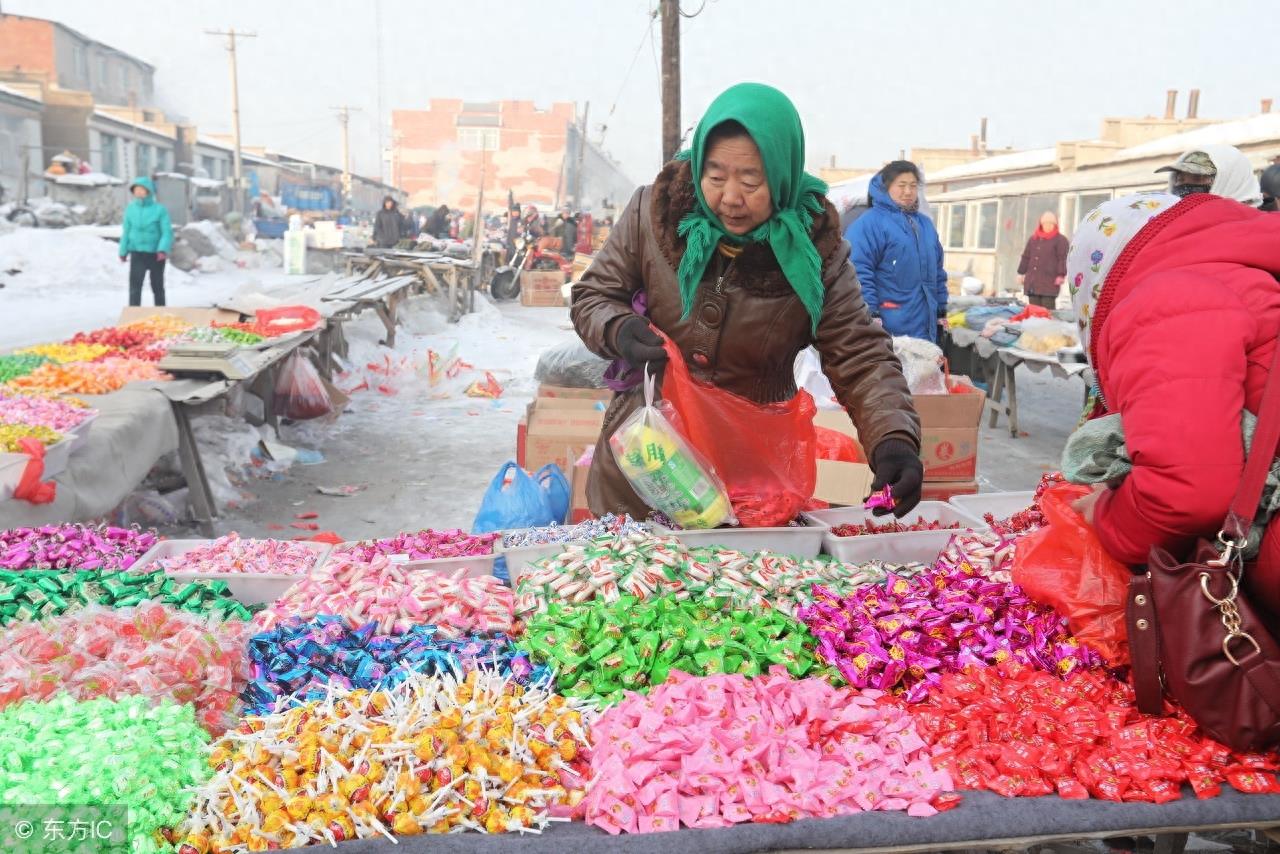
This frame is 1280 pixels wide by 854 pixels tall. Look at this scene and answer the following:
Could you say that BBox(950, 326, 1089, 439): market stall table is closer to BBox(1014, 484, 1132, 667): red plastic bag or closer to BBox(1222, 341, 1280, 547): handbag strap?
BBox(1014, 484, 1132, 667): red plastic bag

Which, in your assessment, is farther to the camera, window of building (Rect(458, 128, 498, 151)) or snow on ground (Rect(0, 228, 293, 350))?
window of building (Rect(458, 128, 498, 151))

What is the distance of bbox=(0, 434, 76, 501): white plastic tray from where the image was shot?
3414mm

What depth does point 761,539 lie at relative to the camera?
2768 millimetres

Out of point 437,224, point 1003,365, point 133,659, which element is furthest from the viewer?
point 437,224

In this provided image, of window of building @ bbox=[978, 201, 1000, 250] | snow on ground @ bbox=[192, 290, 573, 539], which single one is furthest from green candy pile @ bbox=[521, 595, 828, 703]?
window of building @ bbox=[978, 201, 1000, 250]

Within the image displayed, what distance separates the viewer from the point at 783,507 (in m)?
2.91

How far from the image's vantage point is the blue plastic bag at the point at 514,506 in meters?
3.48

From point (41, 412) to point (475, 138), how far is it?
68.3 meters

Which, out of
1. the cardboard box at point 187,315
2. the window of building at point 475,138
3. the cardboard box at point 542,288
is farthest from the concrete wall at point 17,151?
the window of building at point 475,138

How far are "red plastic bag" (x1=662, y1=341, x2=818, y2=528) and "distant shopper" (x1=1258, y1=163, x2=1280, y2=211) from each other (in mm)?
4670

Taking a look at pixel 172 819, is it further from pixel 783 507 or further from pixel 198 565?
pixel 783 507

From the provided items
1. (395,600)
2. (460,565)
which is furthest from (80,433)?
(395,600)

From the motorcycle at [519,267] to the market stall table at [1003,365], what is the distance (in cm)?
1178

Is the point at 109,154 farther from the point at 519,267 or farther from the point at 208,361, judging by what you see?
the point at 208,361
